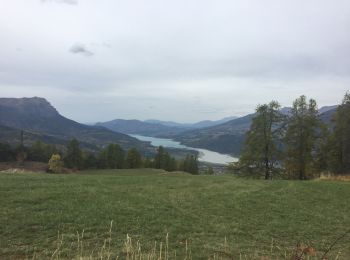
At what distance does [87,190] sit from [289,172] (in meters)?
40.7

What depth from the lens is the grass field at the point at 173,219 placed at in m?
10.8

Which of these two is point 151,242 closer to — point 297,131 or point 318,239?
point 318,239

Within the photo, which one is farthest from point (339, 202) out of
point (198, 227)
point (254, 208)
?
point (198, 227)

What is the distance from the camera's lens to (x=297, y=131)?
168 feet

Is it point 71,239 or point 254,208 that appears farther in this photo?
point 254,208

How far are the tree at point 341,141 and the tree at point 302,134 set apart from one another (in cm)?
231

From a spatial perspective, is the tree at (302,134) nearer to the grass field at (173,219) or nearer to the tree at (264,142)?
the tree at (264,142)

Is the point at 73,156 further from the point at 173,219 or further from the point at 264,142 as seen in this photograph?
the point at 173,219

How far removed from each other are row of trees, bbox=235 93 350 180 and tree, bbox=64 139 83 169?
64.0 metres

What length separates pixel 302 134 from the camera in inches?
2008

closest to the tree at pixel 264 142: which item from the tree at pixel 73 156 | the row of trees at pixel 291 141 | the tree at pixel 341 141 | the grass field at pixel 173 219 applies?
the row of trees at pixel 291 141

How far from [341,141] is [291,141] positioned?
606 centimetres

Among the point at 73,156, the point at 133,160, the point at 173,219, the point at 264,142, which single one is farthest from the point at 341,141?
the point at 73,156

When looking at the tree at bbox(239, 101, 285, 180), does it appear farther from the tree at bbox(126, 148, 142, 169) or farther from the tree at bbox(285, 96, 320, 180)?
the tree at bbox(126, 148, 142, 169)
